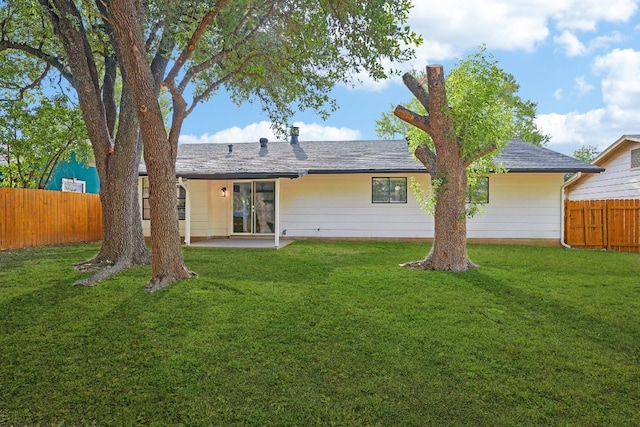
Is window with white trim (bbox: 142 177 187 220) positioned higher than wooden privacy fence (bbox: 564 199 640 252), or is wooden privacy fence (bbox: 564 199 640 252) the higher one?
window with white trim (bbox: 142 177 187 220)

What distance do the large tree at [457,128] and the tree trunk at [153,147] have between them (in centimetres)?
451

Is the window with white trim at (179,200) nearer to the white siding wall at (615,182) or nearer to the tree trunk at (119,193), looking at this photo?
the tree trunk at (119,193)

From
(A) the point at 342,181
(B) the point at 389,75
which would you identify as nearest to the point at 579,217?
(A) the point at 342,181

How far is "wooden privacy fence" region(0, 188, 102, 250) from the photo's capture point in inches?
438

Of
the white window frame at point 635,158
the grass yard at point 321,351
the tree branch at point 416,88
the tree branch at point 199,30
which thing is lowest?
the grass yard at point 321,351

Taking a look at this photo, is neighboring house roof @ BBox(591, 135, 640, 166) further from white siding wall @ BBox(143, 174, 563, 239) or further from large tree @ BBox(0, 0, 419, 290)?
large tree @ BBox(0, 0, 419, 290)

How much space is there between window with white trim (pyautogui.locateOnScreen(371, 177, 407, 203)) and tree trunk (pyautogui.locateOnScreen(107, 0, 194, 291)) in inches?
317

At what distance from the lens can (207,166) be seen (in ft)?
42.9

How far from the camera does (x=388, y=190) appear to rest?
13.5 metres

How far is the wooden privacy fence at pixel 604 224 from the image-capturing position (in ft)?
39.4

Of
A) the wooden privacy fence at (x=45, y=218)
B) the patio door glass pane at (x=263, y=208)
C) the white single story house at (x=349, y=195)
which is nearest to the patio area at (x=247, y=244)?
the white single story house at (x=349, y=195)

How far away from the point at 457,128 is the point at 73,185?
16997 mm

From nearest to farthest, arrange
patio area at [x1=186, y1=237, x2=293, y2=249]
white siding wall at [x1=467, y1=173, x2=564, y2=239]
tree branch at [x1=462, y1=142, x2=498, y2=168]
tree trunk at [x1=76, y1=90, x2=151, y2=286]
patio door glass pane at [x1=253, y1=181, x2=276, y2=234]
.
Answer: tree branch at [x1=462, y1=142, x2=498, y2=168] < tree trunk at [x1=76, y1=90, x2=151, y2=286] < patio area at [x1=186, y1=237, x2=293, y2=249] < white siding wall at [x1=467, y1=173, x2=564, y2=239] < patio door glass pane at [x1=253, y1=181, x2=276, y2=234]

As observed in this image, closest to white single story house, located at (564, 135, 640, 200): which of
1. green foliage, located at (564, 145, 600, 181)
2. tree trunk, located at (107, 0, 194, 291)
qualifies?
tree trunk, located at (107, 0, 194, 291)
